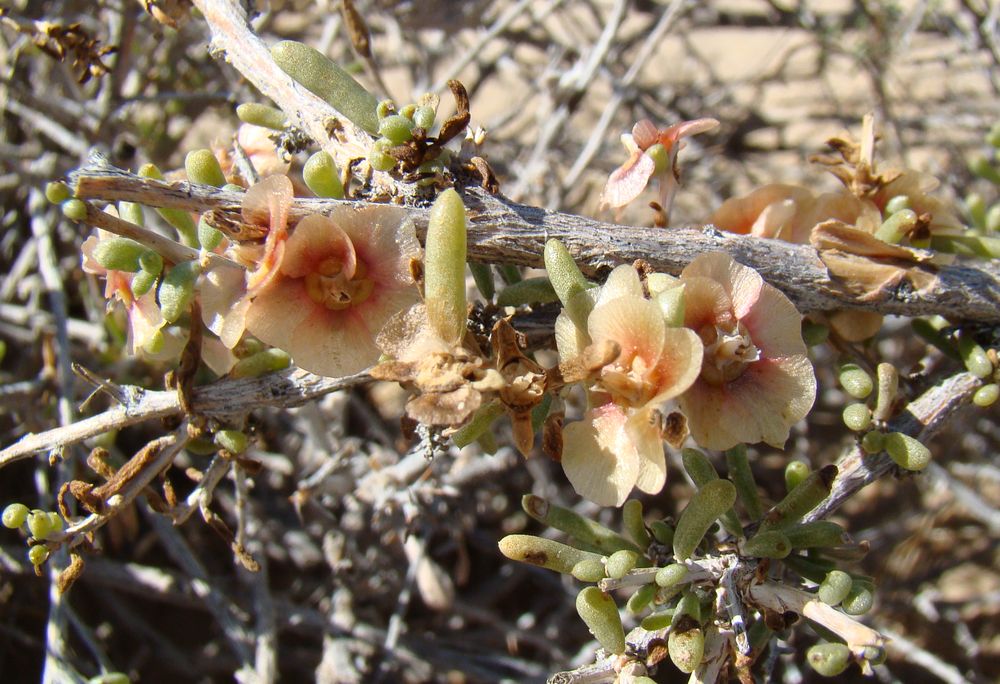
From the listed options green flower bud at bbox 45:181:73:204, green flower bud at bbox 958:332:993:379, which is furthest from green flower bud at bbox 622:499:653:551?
green flower bud at bbox 45:181:73:204

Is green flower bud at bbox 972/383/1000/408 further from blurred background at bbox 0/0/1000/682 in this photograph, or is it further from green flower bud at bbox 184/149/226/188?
green flower bud at bbox 184/149/226/188

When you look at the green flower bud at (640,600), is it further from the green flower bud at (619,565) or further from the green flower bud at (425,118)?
the green flower bud at (425,118)

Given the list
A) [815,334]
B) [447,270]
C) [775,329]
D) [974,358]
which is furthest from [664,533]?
[974,358]

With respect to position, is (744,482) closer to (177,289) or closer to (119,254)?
(177,289)

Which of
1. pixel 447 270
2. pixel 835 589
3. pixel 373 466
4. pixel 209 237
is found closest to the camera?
pixel 447 270

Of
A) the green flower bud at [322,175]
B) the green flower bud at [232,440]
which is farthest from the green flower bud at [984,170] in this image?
the green flower bud at [232,440]

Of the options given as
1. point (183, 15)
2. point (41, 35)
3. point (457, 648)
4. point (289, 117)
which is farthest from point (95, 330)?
point (457, 648)

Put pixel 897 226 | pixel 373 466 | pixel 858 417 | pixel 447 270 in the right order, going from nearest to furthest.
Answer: pixel 447 270
pixel 858 417
pixel 897 226
pixel 373 466

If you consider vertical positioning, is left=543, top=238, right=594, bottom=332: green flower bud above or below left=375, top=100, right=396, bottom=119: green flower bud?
below
